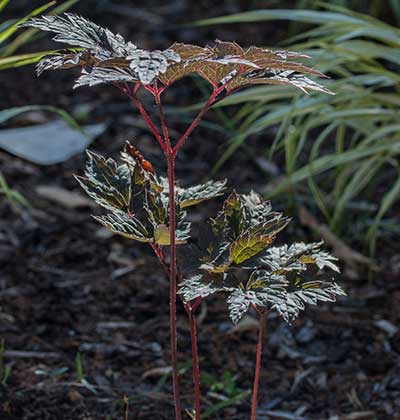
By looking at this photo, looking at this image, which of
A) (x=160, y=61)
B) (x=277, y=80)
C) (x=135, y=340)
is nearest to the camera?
(x=160, y=61)

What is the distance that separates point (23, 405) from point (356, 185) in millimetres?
1156

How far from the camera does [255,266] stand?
3.67 ft

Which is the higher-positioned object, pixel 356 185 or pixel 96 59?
pixel 96 59

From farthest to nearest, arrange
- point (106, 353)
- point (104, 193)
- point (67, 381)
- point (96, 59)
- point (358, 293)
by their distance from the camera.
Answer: point (358, 293) < point (106, 353) < point (67, 381) < point (104, 193) < point (96, 59)

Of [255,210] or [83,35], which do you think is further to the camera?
[255,210]

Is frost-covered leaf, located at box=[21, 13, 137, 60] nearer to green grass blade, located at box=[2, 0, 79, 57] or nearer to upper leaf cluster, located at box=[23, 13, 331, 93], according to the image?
upper leaf cluster, located at box=[23, 13, 331, 93]

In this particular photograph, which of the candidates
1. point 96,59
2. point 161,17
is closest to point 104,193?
point 96,59

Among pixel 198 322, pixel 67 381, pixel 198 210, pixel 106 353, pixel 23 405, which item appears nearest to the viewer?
pixel 23 405

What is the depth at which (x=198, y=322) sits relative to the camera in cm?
202

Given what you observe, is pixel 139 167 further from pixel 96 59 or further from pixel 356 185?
pixel 356 185

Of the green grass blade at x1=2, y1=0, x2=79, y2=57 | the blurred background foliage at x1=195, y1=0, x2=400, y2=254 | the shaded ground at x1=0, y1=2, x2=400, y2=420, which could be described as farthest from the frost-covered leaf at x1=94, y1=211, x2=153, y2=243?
the blurred background foliage at x1=195, y1=0, x2=400, y2=254

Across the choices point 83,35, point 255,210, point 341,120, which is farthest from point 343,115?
point 83,35

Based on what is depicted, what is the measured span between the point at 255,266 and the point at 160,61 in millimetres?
336

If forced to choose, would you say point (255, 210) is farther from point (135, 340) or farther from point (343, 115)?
point (343, 115)
